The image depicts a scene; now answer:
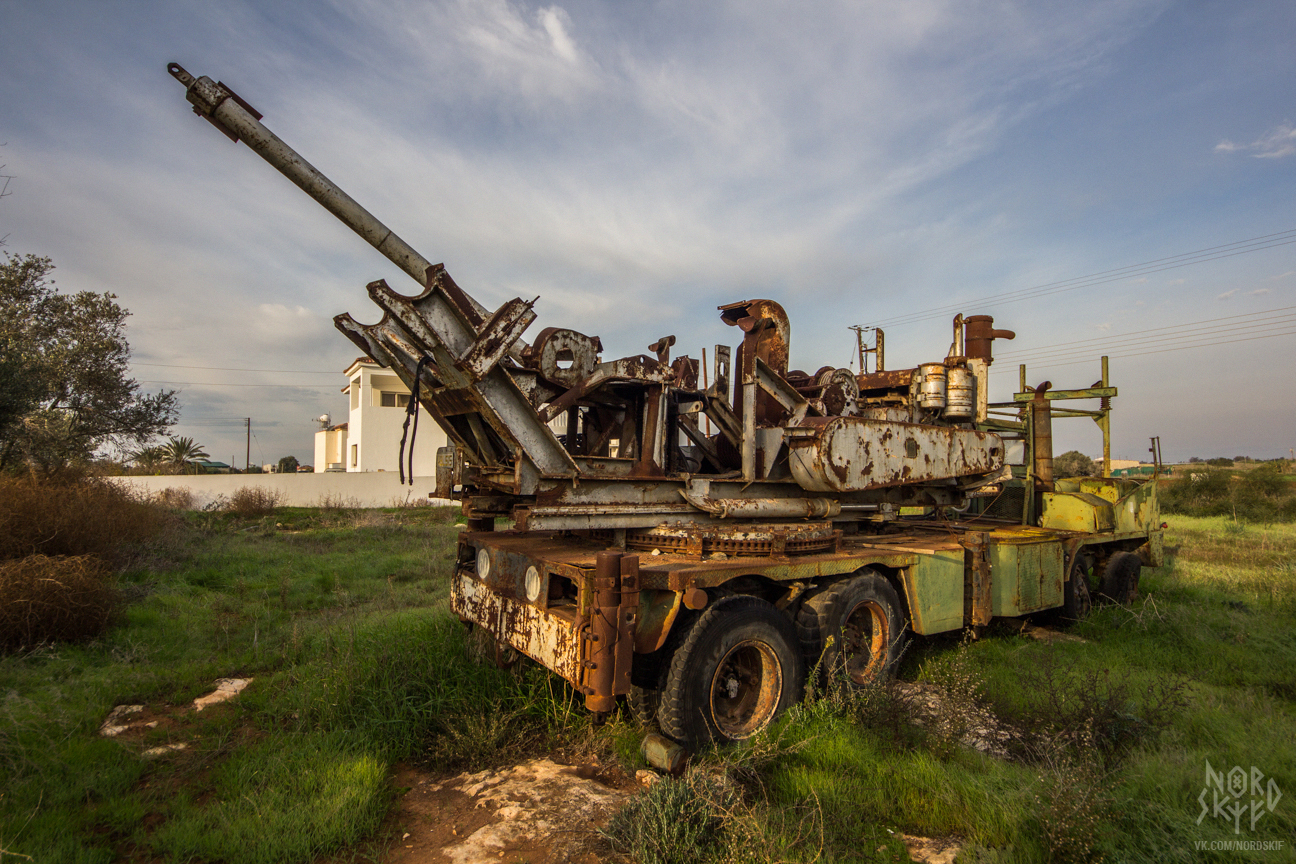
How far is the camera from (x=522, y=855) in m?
3.02

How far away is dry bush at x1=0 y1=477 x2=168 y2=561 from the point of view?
754 cm

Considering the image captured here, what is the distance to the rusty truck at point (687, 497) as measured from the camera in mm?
3900

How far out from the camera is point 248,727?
4629mm

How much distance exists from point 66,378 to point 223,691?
16.5m

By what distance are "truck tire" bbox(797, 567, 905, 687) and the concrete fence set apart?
19.7 meters

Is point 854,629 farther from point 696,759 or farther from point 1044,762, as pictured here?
point 696,759

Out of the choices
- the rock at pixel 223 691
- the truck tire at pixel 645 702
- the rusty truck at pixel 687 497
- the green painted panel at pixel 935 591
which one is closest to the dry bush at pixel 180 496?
the rock at pixel 223 691

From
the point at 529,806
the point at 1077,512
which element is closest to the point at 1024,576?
the point at 1077,512

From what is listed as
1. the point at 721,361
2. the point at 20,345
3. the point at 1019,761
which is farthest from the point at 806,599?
the point at 20,345

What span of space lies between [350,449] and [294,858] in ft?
112

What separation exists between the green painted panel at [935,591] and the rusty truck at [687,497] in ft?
0.07

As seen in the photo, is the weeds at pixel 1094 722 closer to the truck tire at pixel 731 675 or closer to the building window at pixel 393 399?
the truck tire at pixel 731 675

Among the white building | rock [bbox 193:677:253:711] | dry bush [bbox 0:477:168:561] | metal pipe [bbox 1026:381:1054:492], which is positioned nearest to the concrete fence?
the white building

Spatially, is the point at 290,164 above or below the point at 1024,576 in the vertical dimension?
above
